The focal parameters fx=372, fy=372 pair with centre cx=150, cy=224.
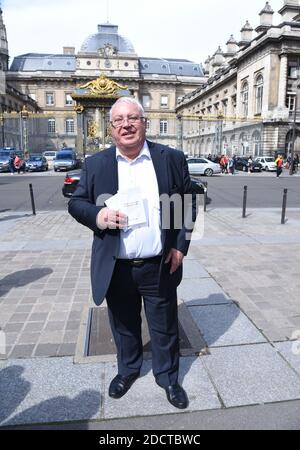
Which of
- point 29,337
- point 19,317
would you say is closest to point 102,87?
point 19,317

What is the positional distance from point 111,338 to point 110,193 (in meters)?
1.74

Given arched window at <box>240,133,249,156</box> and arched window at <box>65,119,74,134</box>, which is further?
arched window at <box>65,119,74,134</box>

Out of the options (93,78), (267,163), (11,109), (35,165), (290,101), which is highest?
(93,78)

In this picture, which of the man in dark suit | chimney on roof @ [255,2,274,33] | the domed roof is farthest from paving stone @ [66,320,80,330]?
the domed roof

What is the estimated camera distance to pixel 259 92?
156 feet

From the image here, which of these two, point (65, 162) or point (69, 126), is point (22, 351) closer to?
point (65, 162)

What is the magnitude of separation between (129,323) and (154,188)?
107 centimetres

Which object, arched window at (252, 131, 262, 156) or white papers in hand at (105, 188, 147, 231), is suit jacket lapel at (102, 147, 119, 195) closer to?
white papers in hand at (105, 188, 147, 231)

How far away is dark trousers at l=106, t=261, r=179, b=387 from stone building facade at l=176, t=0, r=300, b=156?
115ft

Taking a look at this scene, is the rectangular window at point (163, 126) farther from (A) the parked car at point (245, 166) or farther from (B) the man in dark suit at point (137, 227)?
(B) the man in dark suit at point (137, 227)

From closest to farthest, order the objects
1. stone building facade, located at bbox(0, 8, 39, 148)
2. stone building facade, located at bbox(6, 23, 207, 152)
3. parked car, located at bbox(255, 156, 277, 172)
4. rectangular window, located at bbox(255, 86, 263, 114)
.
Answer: parked car, located at bbox(255, 156, 277, 172), rectangular window, located at bbox(255, 86, 263, 114), stone building facade, located at bbox(0, 8, 39, 148), stone building facade, located at bbox(6, 23, 207, 152)

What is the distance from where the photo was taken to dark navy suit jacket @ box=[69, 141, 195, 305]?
2500mm

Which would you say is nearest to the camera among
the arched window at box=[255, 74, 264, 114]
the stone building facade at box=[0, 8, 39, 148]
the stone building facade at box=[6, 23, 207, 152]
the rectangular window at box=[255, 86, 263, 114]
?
the arched window at box=[255, 74, 264, 114]
